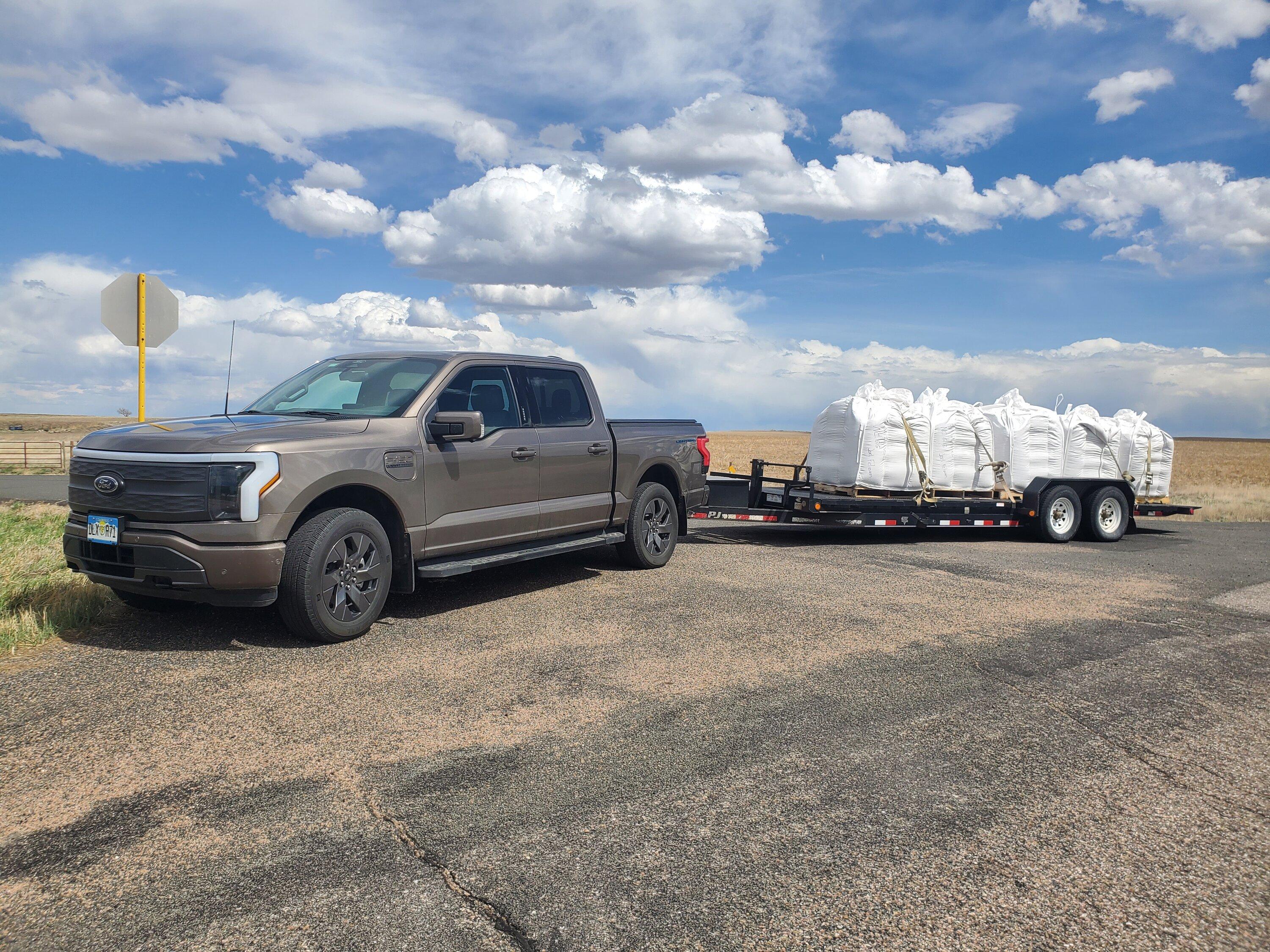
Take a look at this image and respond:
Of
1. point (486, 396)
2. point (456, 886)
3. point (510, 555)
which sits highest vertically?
point (486, 396)

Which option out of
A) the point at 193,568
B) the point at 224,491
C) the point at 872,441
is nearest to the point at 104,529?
the point at 193,568

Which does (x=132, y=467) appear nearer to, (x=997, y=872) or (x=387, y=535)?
(x=387, y=535)

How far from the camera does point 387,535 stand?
6438 mm

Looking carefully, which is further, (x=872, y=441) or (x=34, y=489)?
(x=34, y=489)

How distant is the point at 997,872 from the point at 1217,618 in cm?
587

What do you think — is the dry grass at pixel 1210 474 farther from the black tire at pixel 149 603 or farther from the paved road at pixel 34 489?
the paved road at pixel 34 489

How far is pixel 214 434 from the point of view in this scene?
227 inches

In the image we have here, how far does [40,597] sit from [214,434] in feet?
7.20

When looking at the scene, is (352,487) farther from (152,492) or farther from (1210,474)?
(1210,474)

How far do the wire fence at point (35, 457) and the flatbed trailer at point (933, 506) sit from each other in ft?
82.2

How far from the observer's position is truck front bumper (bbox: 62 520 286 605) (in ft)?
18.0

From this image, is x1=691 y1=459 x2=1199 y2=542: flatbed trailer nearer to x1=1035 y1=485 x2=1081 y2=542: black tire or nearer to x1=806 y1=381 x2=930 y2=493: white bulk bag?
x1=1035 y1=485 x2=1081 y2=542: black tire

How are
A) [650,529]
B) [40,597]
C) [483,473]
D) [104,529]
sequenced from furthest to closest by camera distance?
[650,529] → [483,473] → [40,597] → [104,529]

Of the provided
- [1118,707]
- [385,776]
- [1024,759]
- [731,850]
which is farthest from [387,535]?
[1118,707]
